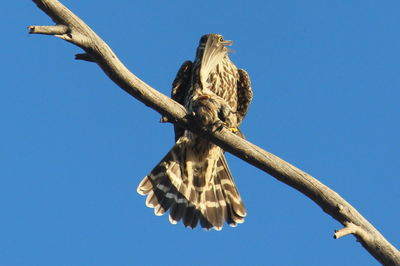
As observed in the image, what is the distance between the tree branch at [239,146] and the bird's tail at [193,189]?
209 cm

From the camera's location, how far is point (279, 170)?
4941mm

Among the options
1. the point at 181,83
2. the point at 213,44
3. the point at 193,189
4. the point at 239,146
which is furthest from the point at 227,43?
the point at 239,146

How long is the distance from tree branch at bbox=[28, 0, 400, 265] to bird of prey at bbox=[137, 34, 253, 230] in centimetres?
180

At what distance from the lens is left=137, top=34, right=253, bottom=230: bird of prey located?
279 inches

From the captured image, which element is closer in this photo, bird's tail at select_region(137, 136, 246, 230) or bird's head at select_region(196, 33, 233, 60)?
bird's head at select_region(196, 33, 233, 60)

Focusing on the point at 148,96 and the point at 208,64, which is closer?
the point at 148,96

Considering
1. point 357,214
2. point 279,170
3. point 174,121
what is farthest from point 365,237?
point 174,121

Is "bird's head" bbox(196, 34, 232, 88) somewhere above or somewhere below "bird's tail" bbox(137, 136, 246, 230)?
above

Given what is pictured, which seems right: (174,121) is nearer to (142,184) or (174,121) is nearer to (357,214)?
(357,214)

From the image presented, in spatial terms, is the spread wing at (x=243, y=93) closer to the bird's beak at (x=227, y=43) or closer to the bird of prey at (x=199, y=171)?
the bird of prey at (x=199, y=171)

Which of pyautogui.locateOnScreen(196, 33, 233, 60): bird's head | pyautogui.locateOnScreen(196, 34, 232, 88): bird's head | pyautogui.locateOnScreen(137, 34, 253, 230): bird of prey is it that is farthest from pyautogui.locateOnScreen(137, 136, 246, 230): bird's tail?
pyautogui.locateOnScreen(196, 33, 233, 60): bird's head

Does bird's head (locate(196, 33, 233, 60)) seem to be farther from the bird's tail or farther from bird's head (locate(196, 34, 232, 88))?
the bird's tail

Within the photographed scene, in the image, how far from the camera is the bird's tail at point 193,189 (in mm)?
7121

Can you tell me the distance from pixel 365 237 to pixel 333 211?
27 centimetres
